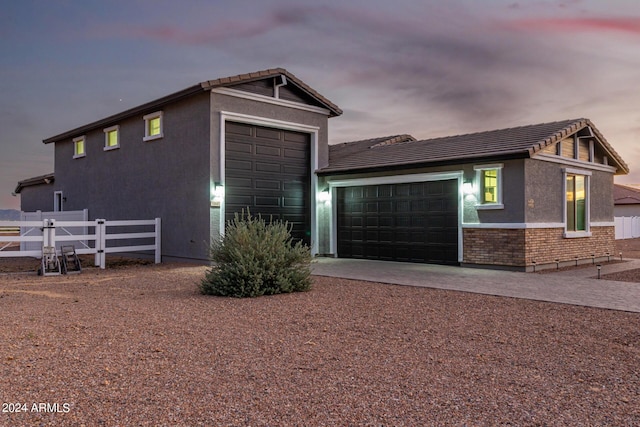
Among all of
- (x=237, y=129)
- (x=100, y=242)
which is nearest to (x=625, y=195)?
(x=237, y=129)

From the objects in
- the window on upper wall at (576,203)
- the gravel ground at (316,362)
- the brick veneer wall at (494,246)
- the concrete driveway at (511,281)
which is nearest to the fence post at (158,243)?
the concrete driveway at (511,281)

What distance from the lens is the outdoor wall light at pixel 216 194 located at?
13195 millimetres

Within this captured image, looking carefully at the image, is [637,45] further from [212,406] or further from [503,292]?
[212,406]

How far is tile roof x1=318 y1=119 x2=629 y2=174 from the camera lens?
1183 centimetres

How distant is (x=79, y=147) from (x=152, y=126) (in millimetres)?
6064

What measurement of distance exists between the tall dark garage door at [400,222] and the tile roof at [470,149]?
2.34 feet

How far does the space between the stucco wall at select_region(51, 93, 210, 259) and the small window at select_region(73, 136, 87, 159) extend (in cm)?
39

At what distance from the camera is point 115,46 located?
→ 1598 cm

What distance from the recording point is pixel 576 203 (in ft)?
46.0

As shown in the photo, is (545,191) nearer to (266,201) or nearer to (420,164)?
(420,164)

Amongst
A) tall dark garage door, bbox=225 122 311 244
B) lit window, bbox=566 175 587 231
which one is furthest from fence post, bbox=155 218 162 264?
lit window, bbox=566 175 587 231

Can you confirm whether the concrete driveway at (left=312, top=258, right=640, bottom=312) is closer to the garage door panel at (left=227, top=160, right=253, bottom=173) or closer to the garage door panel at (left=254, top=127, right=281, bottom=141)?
the garage door panel at (left=227, top=160, right=253, bottom=173)

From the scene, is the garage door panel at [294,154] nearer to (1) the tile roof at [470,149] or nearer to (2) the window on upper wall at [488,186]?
(1) the tile roof at [470,149]

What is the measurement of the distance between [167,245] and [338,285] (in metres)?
7.00
